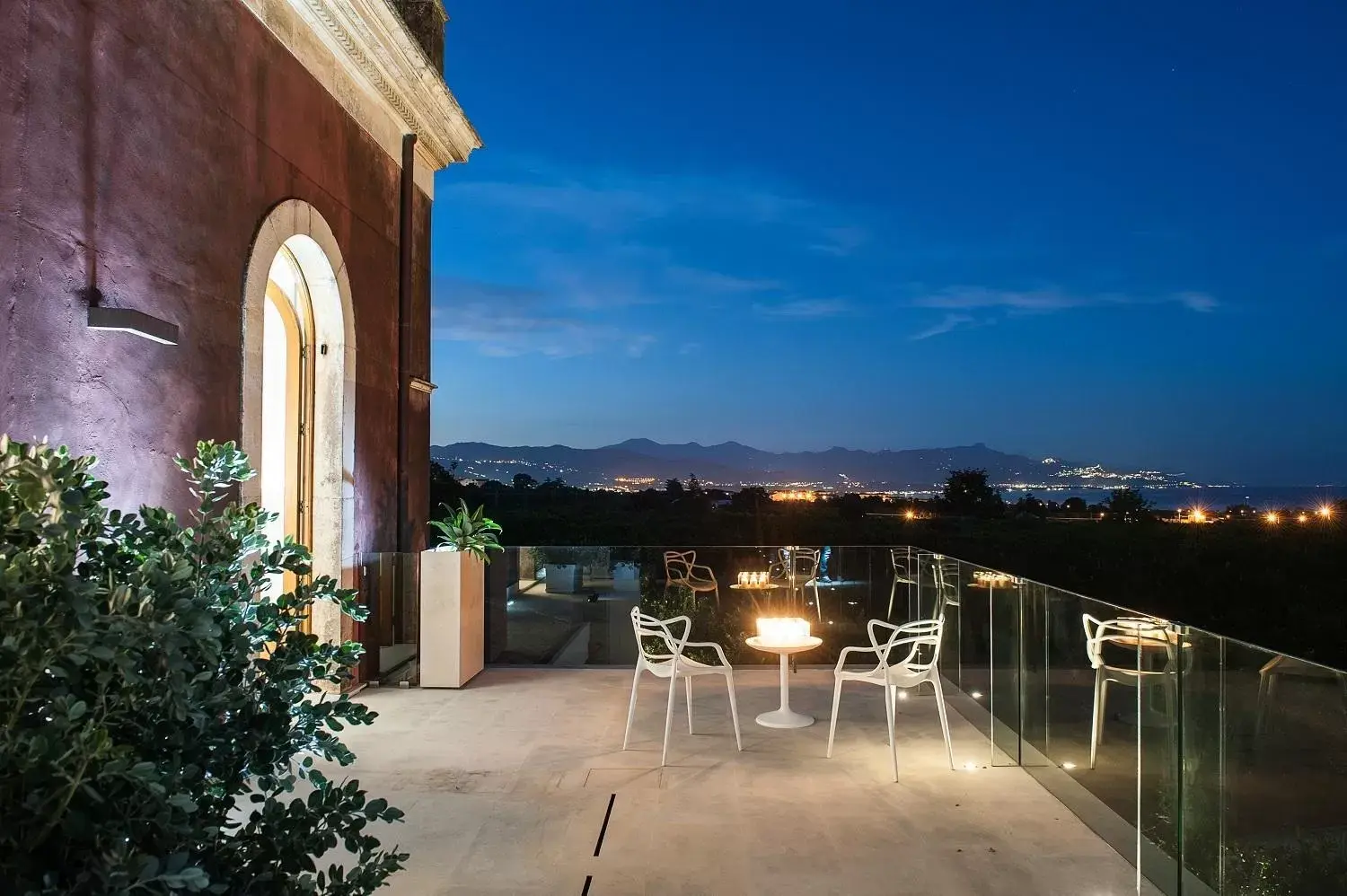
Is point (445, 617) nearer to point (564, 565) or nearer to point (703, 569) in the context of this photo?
point (564, 565)

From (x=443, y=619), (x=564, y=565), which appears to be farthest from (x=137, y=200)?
(x=564, y=565)

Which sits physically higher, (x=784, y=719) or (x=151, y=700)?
(x=151, y=700)

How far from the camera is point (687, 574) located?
8156 mm

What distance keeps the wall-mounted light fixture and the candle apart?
3836mm

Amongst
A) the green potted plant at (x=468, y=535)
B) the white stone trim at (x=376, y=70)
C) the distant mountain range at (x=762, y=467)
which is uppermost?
the white stone trim at (x=376, y=70)

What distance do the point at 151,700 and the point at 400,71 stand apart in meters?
6.95

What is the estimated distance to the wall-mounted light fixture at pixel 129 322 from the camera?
12.6 feet

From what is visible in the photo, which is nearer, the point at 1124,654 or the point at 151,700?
the point at 151,700

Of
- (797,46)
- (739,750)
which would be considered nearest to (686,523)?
(797,46)

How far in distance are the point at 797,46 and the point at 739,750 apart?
1068 inches

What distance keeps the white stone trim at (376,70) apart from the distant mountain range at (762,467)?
1046 centimetres

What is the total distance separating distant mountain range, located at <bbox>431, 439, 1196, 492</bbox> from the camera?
87.5 ft

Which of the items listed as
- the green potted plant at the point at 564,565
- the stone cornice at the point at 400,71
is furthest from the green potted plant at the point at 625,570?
the stone cornice at the point at 400,71

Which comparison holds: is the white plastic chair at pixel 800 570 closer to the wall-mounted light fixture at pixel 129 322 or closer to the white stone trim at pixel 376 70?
the white stone trim at pixel 376 70
